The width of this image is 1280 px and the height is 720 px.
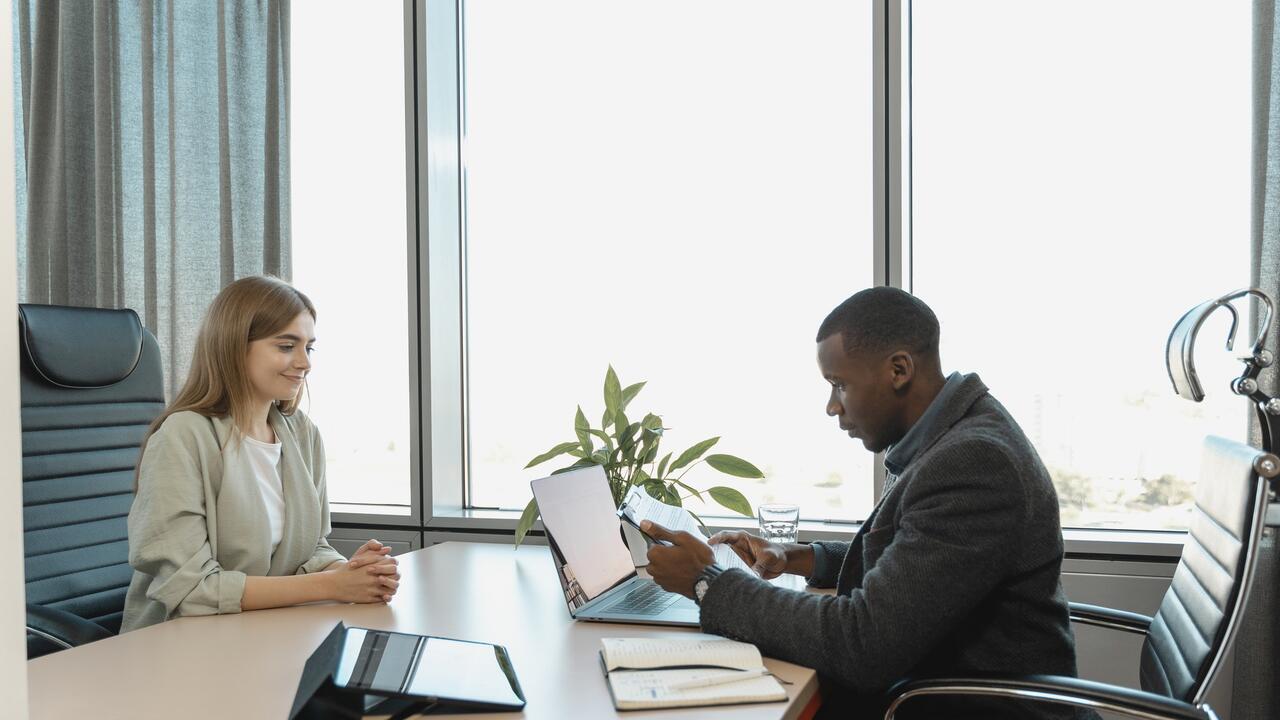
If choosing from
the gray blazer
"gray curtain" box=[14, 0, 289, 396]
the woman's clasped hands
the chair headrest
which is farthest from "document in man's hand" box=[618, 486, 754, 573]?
"gray curtain" box=[14, 0, 289, 396]

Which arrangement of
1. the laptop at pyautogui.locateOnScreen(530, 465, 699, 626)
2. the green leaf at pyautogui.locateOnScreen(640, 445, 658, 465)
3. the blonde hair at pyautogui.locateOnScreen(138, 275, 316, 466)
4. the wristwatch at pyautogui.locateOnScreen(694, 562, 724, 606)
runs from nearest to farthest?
the wristwatch at pyautogui.locateOnScreen(694, 562, 724, 606), the laptop at pyautogui.locateOnScreen(530, 465, 699, 626), the blonde hair at pyautogui.locateOnScreen(138, 275, 316, 466), the green leaf at pyautogui.locateOnScreen(640, 445, 658, 465)

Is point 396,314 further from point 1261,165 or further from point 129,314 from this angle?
point 1261,165

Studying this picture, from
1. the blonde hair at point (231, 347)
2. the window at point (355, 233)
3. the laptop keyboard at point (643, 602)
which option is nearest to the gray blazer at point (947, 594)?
the laptop keyboard at point (643, 602)

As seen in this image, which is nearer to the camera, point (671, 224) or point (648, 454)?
point (648, 454)

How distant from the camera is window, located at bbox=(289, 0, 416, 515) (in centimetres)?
314

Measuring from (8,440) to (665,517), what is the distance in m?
1.39

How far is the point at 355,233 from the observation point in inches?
125

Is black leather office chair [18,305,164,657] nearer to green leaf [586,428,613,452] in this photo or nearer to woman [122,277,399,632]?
woman [122,277,399,632]

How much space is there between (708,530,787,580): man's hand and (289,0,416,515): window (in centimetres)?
146

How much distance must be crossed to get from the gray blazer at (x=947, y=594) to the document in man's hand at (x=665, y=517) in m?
0.23

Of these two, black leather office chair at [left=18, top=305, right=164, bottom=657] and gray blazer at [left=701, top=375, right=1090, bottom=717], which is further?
black leather office chair at [left=18, top=305, right=164, bottom=657]

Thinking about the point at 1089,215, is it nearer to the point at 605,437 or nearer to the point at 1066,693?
the point at 605,437

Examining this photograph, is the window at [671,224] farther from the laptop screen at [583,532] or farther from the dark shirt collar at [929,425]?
the dark shirt collar at [929,425]

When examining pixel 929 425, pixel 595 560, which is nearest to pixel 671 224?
pixel 595 560
